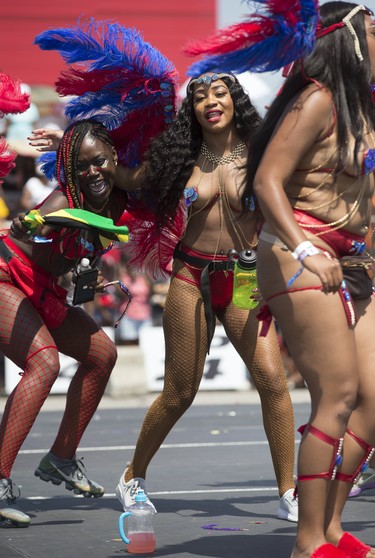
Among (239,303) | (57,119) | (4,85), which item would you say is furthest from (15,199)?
(239,303)

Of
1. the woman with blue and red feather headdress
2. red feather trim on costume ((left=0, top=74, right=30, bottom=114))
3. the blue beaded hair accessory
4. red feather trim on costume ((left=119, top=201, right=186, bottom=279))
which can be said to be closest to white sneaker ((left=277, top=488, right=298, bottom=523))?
the woman with blue and red feather headdress

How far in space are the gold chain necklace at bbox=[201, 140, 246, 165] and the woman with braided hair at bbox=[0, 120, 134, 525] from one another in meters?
0.46

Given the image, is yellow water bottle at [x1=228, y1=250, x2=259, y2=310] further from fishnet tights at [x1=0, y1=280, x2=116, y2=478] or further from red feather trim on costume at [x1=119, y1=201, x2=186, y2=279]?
fishnet tights at [x1=0, y1=280, x2=116, y2=478]

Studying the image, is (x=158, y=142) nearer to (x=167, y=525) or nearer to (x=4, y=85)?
(x=4, y=85)

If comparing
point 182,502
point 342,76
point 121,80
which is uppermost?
point 121,80

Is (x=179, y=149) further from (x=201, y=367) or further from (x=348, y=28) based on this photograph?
(x=348, y=28)

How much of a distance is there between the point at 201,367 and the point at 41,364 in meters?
0.79

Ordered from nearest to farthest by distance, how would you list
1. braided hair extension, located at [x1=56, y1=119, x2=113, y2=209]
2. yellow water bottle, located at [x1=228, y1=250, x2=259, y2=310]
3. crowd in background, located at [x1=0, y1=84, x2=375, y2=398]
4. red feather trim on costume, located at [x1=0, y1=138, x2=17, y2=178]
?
yellow water bottle, located at [x1=228, y1=250, x2=259, y2=310] < braided hair extension, located at [x1=56, y1=119, x2=113, y2=209] < red feather trim on costume, located at [x1=0, y1=138, x2=17, y2=178] < crowd in background, located at [x1=0, y1=84, x2=375, y2=398]

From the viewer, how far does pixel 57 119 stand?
48.8 feet

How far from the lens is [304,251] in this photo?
393cm

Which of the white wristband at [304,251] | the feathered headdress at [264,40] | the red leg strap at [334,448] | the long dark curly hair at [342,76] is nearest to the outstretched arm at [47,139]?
the feathered headdress at [264,40]

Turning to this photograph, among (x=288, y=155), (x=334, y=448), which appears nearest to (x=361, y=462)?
(x=334, y=448)

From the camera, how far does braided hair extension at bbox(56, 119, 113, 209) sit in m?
5.70

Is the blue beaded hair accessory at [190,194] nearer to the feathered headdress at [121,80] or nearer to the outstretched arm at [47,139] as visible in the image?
the feathered headdress at [121,80]
